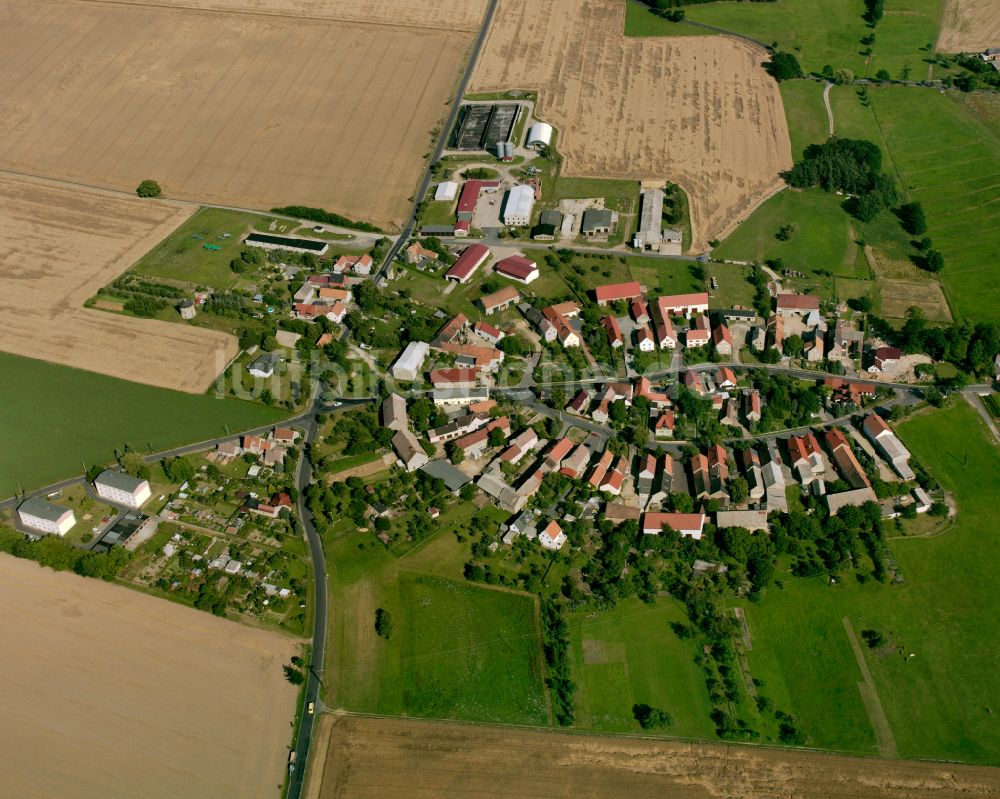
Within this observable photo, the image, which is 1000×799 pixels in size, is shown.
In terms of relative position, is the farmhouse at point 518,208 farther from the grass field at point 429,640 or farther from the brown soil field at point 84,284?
the grass field at point 429,640

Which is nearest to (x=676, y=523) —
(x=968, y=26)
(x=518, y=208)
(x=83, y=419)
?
(x=518, y=208)

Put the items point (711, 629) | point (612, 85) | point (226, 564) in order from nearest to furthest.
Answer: point (711, 629), point (226, 564), point (612, 85)

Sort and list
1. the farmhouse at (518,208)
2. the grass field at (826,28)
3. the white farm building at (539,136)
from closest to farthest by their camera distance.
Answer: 1. the farmhouse at (518,208)
2. the white farm building at (539,136)
3. the grass field at (826,28)

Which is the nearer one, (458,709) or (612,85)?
(458,709)

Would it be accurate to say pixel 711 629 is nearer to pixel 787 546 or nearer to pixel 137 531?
pixel 787 546

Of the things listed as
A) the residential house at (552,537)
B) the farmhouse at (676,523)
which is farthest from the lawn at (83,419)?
the farmhouse at (676,523)

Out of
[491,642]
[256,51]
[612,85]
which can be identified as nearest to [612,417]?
[491,642]

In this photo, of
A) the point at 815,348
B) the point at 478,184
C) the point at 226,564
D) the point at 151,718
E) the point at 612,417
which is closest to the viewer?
the point at 151,718

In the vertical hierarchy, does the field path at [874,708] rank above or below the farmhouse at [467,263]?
below
